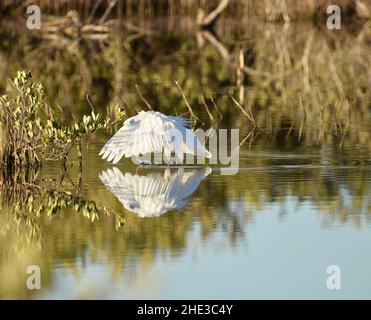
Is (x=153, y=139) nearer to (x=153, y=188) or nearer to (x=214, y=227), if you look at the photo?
(x=153, y=188)

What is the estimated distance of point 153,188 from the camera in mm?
9812

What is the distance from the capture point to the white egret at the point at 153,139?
10.4 meters

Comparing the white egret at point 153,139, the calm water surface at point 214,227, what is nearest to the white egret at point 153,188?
the calm water surface at point 214,227

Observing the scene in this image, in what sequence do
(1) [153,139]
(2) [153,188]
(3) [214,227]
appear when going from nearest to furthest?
1. (3) [214,227]
2. (2) [153,188]
3. (1) [153,139]

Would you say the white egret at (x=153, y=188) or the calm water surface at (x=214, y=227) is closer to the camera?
the calm water surface at (x=214, y=227)

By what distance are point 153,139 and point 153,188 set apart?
2.40ft

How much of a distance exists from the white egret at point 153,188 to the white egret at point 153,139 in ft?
0.56

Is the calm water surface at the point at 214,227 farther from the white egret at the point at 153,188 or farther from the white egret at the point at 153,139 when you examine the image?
the white egret at the point at 153,139

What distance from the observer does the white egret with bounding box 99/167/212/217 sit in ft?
30.3

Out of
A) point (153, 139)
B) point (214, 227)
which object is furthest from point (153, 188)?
point (214, 227)

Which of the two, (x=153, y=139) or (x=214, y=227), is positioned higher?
(x=153, y=139)

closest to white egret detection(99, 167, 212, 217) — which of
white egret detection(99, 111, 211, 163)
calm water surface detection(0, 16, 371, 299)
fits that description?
calm water surface detection(0, 16, 371, 299)

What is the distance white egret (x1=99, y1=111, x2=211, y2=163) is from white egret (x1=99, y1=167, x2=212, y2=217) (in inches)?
6.7

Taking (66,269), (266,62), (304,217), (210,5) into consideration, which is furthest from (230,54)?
(66,269)
